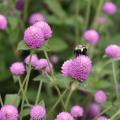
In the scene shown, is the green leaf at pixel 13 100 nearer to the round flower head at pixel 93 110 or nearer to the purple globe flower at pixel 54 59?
the round flower head at pixel 93 110

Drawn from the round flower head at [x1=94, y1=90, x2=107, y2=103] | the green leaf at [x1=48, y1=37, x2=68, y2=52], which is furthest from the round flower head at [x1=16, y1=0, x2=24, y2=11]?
the round flower head at [x1=94, y1=90, x2=107, y2=103]

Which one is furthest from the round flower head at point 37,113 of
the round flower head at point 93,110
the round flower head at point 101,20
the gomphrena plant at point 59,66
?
the round flower head at point 101,20

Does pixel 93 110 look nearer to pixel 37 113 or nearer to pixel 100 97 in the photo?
pixel 100 97

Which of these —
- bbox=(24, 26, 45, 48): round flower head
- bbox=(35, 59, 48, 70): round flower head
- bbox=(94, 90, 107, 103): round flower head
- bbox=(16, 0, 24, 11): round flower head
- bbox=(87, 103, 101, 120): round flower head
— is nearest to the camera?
bbox=(24, 26, 45, 48): round flower head

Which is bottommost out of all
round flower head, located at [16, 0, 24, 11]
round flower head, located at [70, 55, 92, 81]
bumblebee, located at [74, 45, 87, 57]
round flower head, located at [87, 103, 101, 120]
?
round flower head, located at [87, 103, 101, 120]

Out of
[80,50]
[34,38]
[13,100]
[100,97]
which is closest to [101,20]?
[100,97]

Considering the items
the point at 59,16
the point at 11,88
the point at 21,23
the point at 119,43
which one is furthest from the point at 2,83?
the point at 119,43

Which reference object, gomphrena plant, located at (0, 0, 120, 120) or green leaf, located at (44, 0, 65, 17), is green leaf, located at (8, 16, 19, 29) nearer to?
gomphrena plant, located at (0, 0, 120, 120)
